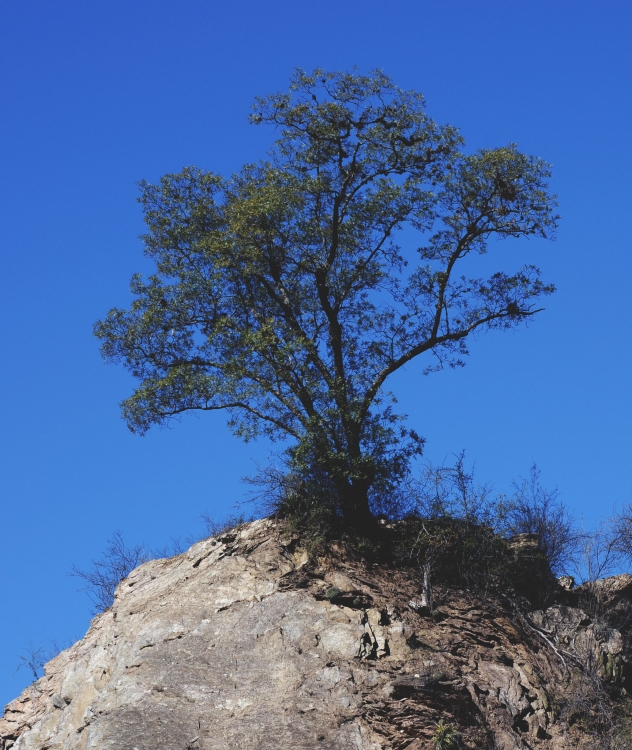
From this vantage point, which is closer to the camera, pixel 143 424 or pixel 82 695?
pixel 82 695

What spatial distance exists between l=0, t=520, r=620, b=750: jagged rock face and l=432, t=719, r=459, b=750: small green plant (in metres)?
0.17

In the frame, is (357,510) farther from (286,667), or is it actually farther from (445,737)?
(445,737)

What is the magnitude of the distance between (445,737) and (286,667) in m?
3.32

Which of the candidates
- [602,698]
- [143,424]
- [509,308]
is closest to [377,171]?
[509,308]

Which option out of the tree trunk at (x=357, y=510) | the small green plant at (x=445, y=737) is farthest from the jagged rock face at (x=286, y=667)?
the tree trunk at (x=357, y=510)

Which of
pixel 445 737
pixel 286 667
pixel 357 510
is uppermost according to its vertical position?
pixel 357 510

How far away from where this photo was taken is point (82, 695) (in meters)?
21.4

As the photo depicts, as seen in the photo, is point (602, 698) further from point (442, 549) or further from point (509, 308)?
point (509, 308)

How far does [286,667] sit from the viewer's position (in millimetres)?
20188

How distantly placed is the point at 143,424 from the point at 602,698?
39.7 ft

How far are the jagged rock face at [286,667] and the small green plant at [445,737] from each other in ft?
0.55

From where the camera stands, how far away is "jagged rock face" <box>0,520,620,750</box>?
18.9m

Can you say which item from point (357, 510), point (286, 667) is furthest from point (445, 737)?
point (357, 510)

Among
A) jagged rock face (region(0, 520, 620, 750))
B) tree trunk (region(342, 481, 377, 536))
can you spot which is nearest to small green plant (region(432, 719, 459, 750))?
jagged rock face (region(0, 520, 620, 750))
